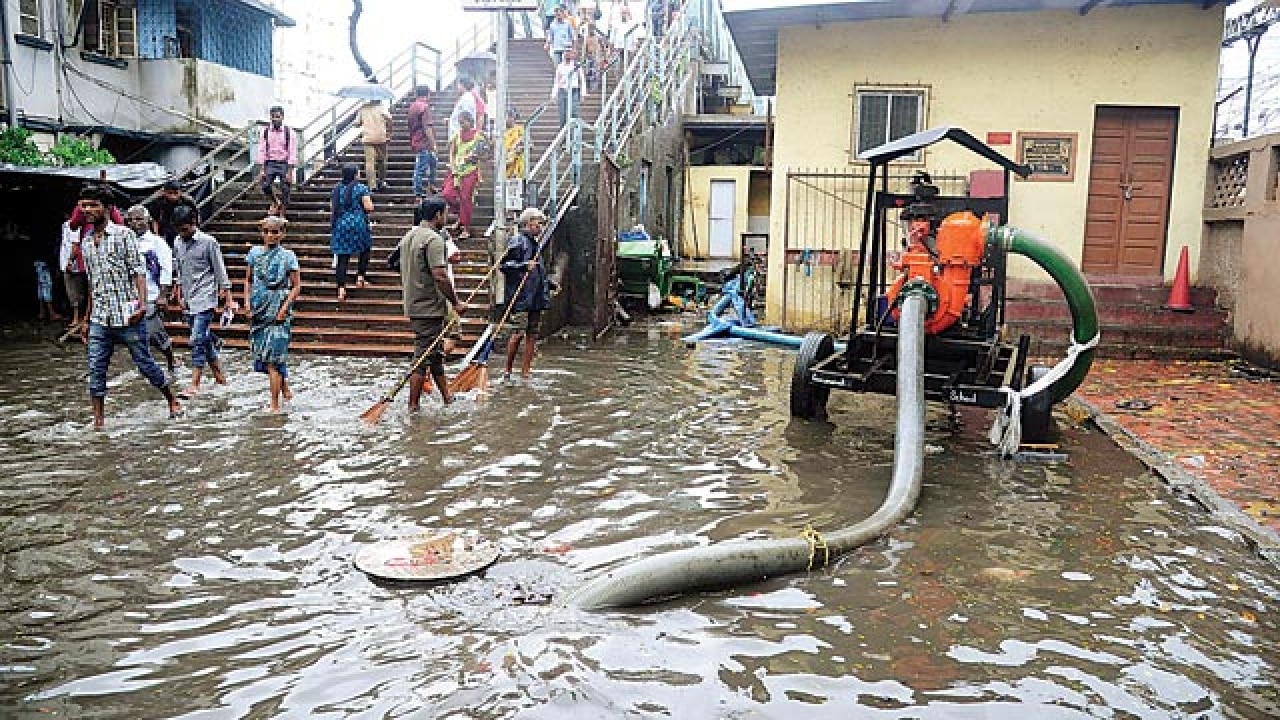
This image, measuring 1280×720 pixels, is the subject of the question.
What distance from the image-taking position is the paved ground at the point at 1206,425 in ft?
20.2

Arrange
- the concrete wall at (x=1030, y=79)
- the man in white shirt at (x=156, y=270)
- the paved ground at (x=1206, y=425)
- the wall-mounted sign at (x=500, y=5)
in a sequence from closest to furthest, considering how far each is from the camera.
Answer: the paved ground at (x=1206, y=425)
the man in white shirt at (x=156, y=270)
the wall-mounted sign at (x=500, y=5)
the concrete wall at (x=1030, y=79)

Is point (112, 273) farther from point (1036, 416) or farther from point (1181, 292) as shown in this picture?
point (1181, 292)

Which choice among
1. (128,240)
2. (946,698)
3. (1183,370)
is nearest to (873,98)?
(1183,370)

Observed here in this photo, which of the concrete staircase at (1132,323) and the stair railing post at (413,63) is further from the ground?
the stair railing post at (413,63)

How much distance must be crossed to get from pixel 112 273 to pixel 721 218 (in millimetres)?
18776

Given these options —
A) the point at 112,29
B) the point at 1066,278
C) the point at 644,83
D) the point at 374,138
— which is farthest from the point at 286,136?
the point at 1066,278

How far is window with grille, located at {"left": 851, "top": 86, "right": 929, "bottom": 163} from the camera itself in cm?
1416

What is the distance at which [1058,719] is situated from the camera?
11.5 feet

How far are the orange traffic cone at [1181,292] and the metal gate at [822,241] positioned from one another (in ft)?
12.5

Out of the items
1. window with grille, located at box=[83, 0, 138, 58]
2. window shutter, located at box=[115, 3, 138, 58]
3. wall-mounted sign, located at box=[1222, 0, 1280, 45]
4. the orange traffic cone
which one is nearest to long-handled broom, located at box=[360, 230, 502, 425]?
the orange traffic cone

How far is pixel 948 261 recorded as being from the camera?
7.56 m

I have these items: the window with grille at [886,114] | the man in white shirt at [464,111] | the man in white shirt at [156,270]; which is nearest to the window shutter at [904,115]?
the window with grille at [886,114]

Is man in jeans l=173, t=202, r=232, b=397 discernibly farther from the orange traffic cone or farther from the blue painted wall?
the blue painted wall

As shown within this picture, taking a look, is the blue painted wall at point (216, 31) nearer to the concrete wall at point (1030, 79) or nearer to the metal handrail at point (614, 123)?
the metal handrail at point (614, 123)
